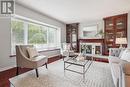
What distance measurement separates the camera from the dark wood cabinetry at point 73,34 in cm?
713

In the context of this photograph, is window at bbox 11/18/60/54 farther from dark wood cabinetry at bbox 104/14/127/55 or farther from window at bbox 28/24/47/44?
dark wood cabinetry at bbox 104/14/127/55

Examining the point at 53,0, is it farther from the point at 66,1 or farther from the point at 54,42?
the point at 54,42

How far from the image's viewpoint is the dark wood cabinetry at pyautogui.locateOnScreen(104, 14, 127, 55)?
17.1ft

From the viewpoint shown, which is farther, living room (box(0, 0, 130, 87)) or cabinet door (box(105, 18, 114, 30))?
cabinet door (box(105, 18, 114, 30))

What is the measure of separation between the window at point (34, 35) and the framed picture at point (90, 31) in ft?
6.00

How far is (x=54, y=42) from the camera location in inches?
259

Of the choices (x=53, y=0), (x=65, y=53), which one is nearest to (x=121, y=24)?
(x=65, y=53)

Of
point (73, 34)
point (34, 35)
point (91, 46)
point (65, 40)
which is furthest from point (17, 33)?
point (91, 46)

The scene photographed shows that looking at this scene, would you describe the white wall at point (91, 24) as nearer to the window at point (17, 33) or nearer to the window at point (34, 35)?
the window at point (34, 35)

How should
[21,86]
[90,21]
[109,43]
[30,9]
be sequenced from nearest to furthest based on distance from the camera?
[21,86] < [30,9] < [109,43] < [90,21]

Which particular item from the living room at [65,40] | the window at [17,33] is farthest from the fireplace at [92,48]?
the window at [17,33]

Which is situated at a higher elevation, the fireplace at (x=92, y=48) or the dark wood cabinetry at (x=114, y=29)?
the dark wood cabinetry at (x=114, y=29)

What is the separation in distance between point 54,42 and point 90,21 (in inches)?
108

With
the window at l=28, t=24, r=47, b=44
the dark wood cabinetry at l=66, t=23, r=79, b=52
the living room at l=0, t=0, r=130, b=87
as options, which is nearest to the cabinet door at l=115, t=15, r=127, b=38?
the living room at l=0, t=0, r=130, b=87
